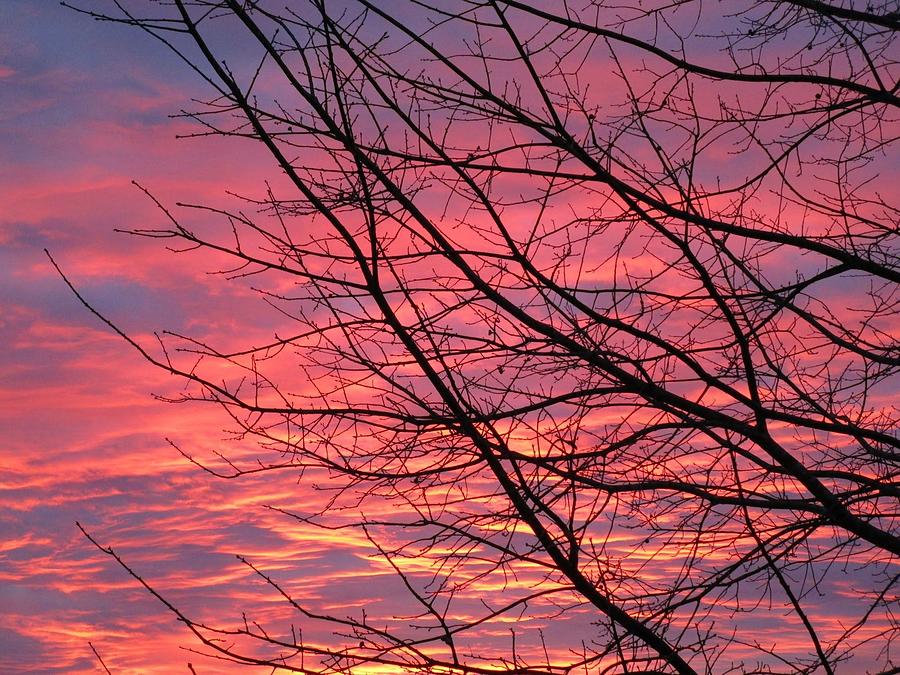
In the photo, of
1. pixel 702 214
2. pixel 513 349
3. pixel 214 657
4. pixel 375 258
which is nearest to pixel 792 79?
pixel 702 214

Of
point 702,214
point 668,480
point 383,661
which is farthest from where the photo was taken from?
point 702,214

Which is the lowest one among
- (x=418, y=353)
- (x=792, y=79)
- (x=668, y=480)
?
(x=668, y=480)

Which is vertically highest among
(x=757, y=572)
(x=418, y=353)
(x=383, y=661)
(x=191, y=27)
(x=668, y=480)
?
(x=191, y=27)

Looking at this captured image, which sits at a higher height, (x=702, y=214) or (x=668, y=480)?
(x=702, y=214)

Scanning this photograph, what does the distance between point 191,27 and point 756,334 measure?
2949mm

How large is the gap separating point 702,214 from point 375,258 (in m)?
1.68

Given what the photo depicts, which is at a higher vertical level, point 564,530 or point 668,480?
point 668,480

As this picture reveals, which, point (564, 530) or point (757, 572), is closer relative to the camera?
point (564, 530)

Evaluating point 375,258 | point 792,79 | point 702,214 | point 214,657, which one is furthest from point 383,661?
point 792,79

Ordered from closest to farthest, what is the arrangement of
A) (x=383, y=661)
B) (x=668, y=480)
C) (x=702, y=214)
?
(x=383, y=661) → (x=668, y=480) → (x=702, y=214)

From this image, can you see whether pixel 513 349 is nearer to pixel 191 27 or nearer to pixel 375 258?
pixel 375 258

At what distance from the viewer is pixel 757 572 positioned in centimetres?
456

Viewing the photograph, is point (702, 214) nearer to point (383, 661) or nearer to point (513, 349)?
point (513, 349)

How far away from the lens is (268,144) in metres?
4.33
